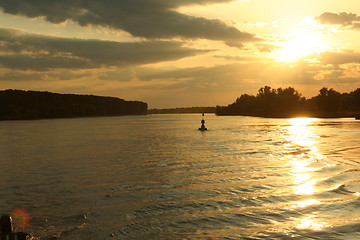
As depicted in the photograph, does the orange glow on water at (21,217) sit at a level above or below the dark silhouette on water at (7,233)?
below

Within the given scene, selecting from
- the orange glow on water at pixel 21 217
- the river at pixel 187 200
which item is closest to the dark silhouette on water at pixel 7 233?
the river at pixel 187 200

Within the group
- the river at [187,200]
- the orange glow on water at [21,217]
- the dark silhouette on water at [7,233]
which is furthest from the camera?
the orange glow on water at [21,217]

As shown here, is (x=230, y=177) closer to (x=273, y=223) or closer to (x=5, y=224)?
(x=273, y=223)

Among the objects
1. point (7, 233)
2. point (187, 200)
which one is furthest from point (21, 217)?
point (187, 200)

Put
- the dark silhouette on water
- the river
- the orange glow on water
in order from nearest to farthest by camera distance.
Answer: the dark silhouette on water → the river → the orange glow on water

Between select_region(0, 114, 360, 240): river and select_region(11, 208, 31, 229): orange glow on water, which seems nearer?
select_region(0, 114, 360, 240): river

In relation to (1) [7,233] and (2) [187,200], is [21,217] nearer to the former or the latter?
(1) [7,233]

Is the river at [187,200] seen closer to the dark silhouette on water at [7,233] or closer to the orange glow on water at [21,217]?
the orange glow on water at [21,217]

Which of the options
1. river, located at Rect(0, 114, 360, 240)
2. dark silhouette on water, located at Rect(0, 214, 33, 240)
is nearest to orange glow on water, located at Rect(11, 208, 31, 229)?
river, located at Rect(0, 114, 360, 240)

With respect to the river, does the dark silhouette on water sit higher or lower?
higher

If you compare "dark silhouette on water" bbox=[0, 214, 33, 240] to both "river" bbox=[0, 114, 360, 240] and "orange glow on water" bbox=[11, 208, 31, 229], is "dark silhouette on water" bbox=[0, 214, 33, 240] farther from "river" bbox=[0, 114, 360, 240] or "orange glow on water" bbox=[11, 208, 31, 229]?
"orange glow on water" bbox=[11, 208, 31, 229]

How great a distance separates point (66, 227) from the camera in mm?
10992

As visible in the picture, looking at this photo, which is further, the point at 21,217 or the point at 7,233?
the point at 21,217

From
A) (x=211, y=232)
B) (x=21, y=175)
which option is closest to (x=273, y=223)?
(x=211, y=232)
